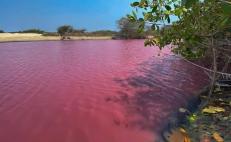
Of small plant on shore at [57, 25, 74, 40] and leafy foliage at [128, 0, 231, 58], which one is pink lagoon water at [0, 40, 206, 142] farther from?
small plant on shore at [57, 25, 74, 40]

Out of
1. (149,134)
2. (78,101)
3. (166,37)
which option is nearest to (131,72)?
(166,37)

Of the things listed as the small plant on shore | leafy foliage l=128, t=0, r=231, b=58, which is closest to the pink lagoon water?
leafy foliage l=128, t=0, r=231, b=58

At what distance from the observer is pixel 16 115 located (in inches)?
282

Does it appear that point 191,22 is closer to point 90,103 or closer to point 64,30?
point 90,103

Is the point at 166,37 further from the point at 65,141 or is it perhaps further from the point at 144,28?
the point at 65,141

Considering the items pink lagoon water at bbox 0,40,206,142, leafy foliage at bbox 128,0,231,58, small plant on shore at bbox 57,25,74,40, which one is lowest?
small plant on shore at bbox 57,25,74,40

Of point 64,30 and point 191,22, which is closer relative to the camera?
point 191,22

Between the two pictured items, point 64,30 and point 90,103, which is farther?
point 64,30

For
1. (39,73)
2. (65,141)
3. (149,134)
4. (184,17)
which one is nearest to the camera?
(65,141)

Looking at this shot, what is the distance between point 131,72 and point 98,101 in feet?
16.8

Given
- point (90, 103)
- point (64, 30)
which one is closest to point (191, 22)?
point (90, 103)

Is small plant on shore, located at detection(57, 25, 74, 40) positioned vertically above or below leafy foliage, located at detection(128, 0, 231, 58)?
below

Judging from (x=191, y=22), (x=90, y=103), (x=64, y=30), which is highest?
(x=191, y=22)

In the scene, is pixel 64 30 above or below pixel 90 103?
below
